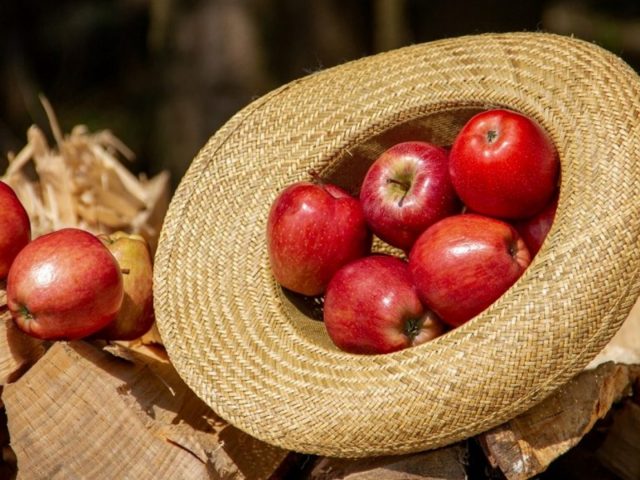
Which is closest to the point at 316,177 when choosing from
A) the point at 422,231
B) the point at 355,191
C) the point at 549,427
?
the point at 355,191

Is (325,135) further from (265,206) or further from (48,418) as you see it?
(48,418)

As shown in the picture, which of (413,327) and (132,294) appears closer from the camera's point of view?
(413,327)

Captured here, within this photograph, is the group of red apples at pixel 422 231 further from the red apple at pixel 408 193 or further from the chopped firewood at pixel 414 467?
the chopped firewood at pixel 414 467

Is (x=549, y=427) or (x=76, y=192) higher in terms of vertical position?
(x=549, y=427)

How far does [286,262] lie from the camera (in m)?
2.13

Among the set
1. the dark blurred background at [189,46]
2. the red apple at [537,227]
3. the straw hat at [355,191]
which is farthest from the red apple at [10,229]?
the dark blurred background at [189,46]

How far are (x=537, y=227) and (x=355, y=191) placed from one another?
0.57 metres

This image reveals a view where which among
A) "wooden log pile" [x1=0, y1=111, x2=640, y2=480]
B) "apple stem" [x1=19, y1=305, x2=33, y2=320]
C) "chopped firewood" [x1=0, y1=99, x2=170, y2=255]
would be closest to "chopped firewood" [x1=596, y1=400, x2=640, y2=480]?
Result: "wooden log pile" [x1=0, y1=111, x2=640, y2=480]

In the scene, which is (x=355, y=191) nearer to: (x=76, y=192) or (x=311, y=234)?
(x=311, y=234)

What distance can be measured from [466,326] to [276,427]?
0.44 m

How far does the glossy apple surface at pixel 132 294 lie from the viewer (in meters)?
2.46

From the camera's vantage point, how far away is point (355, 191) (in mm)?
2436

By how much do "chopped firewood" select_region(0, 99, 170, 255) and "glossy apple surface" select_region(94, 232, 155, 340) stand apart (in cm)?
104

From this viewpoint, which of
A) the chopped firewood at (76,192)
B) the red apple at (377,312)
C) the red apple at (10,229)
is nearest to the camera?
the red apple at (377,312)
